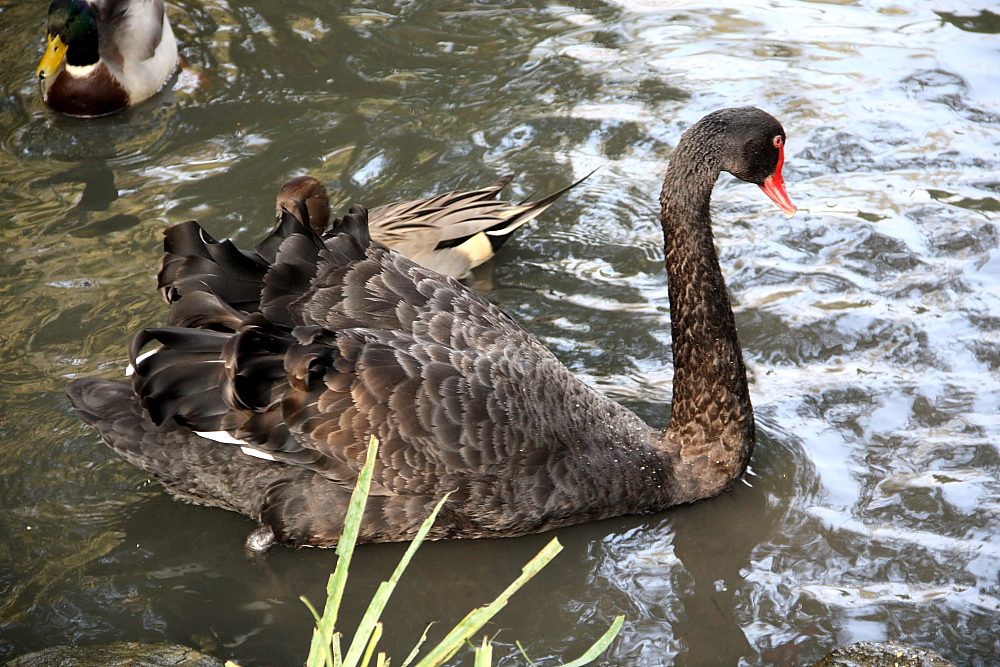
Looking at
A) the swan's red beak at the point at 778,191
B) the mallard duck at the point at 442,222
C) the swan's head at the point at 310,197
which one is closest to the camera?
the swan's red beak at the point at 778,191

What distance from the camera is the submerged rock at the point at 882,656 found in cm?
335

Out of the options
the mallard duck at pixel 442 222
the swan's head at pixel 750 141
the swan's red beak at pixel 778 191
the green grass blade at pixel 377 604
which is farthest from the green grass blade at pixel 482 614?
the mallard duck at pixel 442 222

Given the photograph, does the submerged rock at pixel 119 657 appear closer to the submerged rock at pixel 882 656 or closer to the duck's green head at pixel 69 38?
the submerged rock at pixel 882 656

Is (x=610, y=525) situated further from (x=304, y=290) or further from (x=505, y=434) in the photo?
(x=304, y=290)

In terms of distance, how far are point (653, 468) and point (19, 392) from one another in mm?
3070

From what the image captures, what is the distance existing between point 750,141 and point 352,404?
198cm

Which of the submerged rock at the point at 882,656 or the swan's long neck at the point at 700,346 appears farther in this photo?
the swan's long neck at the point at 700,346

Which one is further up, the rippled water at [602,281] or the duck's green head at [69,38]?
the duck's green head at [69,38]

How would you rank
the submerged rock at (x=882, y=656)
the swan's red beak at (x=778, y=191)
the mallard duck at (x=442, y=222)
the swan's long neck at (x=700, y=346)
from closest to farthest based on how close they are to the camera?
the submerged rock at (x=882, y=656) < the swan's long neck at (x=700, y=346) < the swan's red beak at (x=778, y=191) < the mallard duck at (x=442, y=222)

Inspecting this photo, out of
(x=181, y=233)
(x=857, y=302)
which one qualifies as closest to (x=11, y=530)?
(x=181, y=233)

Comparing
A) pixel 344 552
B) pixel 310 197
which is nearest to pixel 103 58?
pixel 310 197

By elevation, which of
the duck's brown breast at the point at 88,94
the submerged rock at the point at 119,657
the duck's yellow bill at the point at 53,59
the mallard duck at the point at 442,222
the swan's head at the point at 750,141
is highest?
the swan's head at the point at 750,141

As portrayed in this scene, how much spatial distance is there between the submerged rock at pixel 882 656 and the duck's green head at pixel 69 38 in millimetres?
6278

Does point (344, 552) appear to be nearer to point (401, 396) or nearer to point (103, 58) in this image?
point (401, 396)
